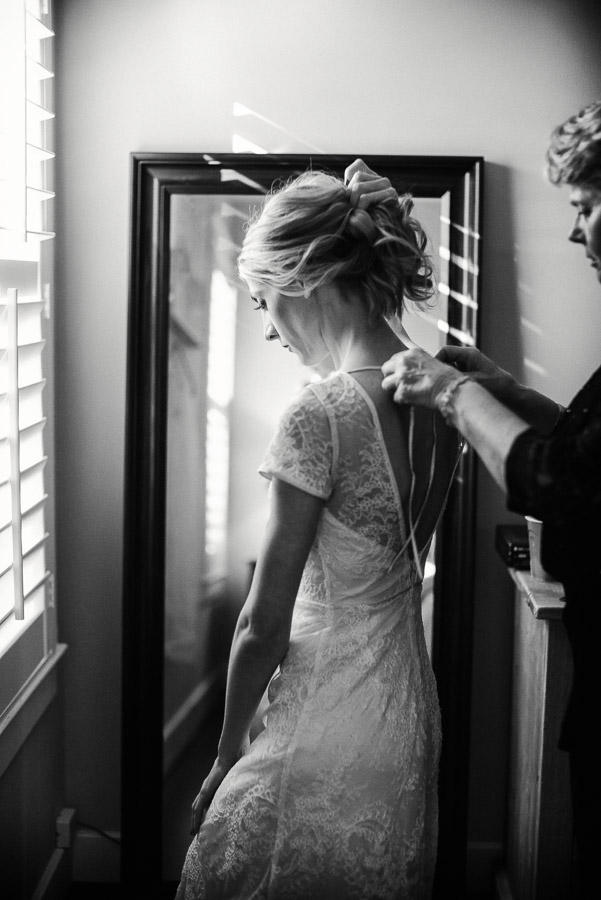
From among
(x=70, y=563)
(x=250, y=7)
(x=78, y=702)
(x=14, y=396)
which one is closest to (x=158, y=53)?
(x=250, y=7)

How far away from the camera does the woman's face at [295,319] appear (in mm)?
1422

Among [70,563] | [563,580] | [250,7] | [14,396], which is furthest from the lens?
[70,563]

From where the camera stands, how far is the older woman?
110 cm

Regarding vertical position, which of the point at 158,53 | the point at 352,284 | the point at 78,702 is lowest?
the point at 78,702

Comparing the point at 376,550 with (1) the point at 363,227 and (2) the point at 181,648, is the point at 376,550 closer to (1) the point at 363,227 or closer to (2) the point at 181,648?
(1) the point at 363,227

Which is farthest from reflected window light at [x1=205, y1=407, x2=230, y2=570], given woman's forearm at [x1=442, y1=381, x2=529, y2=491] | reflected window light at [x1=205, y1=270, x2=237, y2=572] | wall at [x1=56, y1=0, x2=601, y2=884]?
woman's forearm at [x1=442, y1=381, x2=529, y2=491]

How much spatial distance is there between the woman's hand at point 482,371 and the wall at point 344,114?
73 centimetres

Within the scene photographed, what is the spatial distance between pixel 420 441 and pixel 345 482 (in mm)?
142

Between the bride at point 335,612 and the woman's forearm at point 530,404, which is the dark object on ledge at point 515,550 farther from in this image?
the bride at point 335,612

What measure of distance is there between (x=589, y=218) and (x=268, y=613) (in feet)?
2.26

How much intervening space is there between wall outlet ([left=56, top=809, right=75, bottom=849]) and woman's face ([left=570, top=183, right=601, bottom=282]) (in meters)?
2.00

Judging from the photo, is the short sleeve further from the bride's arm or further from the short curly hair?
the short curly hair

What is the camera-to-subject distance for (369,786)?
1307 mm

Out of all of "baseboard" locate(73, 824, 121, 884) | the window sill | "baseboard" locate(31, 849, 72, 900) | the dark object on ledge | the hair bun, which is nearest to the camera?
the hair bun
